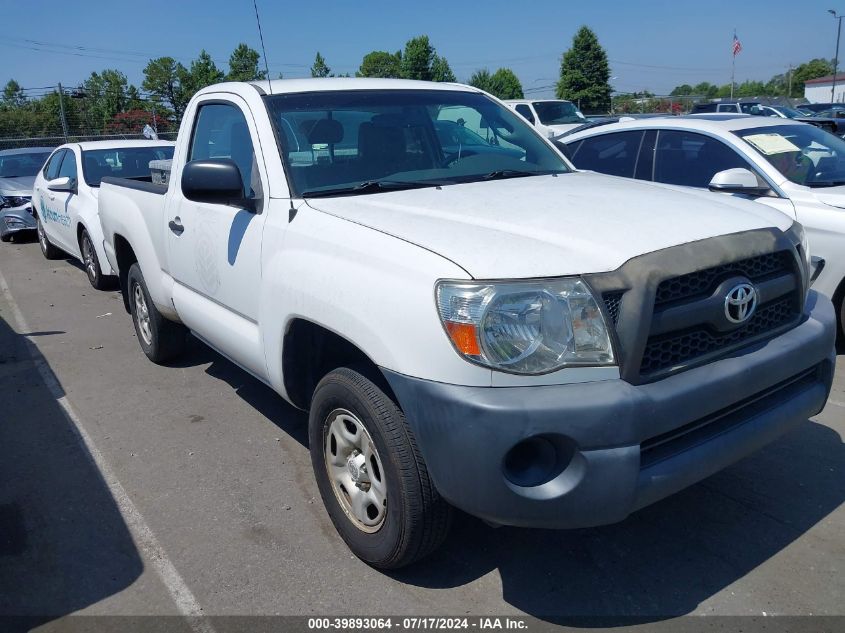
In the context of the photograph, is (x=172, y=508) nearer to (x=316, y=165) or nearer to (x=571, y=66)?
(x=316, y=165)

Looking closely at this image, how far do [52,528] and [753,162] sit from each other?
A: 206 inches

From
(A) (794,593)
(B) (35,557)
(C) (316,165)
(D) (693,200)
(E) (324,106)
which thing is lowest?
(A) (794,593)

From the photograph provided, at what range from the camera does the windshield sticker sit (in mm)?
5734

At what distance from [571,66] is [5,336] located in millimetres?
60975

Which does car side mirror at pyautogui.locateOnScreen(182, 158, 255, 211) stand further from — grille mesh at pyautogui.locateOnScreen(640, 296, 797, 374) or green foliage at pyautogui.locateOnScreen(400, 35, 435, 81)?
green foliage at pyautogui.locateOnScreen(400, 35, 435, 81)

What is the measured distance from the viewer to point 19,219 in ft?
41.1

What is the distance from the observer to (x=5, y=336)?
22.9 ft

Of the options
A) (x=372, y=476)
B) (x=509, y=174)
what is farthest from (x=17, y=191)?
(x=372, y=476)

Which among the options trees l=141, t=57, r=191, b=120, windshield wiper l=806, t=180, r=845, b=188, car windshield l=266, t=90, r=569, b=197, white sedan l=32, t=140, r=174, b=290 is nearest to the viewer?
car windshield l=266, t=90, r=569, b=197

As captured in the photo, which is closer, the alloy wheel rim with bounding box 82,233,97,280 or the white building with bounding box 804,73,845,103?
the alloy wheel rim with bounding box 82,233,97,280

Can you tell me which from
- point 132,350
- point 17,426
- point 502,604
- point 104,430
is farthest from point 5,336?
point 502,604

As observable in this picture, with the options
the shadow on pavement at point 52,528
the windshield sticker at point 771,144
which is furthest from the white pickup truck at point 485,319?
the windshield sticker at point 771,144

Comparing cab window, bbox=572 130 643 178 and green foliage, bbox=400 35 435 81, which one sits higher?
green foliage, bbox=400 35 435 81

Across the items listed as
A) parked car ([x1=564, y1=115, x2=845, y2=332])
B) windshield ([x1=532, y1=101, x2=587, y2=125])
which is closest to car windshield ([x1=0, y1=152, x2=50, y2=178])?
parked car ([x1=564, y1=115, x2=845, y2=332])
